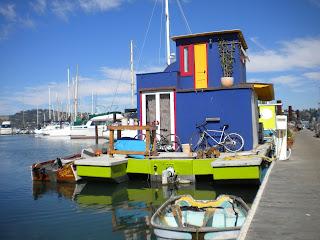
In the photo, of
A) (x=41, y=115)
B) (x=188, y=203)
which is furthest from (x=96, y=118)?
(x=41, y=115)

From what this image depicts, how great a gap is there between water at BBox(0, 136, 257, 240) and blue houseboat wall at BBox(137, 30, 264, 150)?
346cm

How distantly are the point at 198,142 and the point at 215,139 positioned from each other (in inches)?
31.6

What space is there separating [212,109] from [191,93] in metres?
1.28

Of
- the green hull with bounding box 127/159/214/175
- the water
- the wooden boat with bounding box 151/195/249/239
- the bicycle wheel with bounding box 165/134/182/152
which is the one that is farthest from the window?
the wooden boat with bounding box 151/195/249/239

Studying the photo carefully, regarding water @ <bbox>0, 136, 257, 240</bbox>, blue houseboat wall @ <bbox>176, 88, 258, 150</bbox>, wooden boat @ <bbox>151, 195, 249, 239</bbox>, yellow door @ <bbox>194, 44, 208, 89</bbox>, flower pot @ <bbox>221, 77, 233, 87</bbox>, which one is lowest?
water @ <bbox>0, 136, 257, 240</bbox>

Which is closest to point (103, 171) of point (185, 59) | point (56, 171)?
point (56, 171)

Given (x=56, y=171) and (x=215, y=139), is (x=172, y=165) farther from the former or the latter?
(x=56, y=171)

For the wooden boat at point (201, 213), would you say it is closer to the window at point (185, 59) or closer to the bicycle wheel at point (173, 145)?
the bicycle wheel at point (173, 145)

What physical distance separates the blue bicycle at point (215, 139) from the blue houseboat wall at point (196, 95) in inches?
9.2

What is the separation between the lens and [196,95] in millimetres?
17719

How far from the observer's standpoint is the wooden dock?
20.2 ft

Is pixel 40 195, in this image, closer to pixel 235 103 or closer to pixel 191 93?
pixel 191 93

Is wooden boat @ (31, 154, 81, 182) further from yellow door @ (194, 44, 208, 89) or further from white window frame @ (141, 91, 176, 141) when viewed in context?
yellow door @ (194, 44, 208, 89)

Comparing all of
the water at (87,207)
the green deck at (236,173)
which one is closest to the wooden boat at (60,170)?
the water at (87,207)
